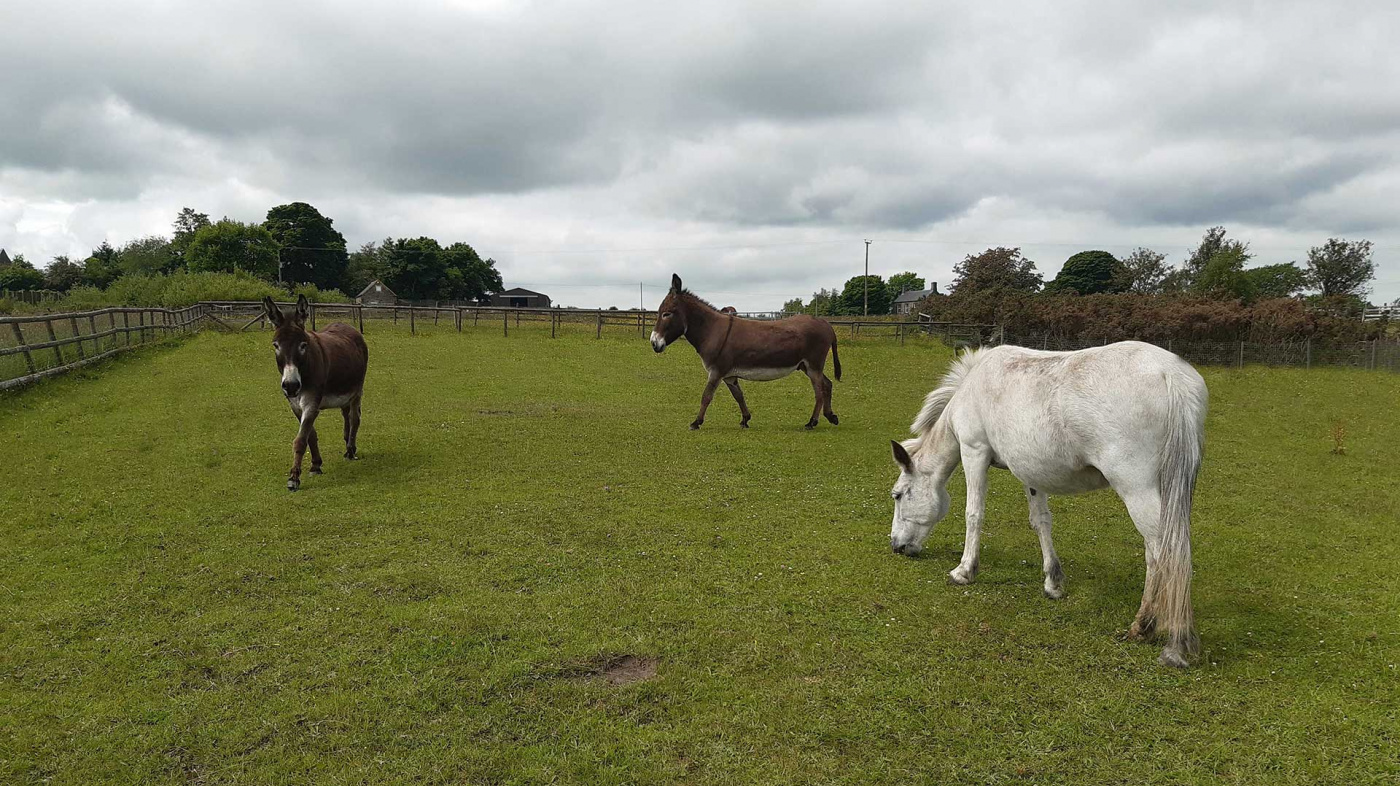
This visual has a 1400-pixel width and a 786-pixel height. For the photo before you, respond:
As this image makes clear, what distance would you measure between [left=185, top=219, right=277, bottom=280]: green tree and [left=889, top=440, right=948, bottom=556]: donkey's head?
251ft

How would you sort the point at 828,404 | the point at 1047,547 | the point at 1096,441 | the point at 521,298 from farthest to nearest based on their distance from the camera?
the point at 521,298, the point at 828,404, the point at 1047,547, the point at 1096,441

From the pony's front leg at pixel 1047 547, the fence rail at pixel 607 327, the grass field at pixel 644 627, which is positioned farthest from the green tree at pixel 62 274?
the pony's front leg at pixel 1047 547

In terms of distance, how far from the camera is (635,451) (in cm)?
1112

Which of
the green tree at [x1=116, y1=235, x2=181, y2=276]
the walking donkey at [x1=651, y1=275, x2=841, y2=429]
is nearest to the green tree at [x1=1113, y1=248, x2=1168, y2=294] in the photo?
the walking donkey at [x1=651, y1=275, x2=841, y2=429]

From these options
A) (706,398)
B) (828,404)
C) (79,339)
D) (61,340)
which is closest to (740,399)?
(706,398)

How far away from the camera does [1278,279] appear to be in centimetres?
6938

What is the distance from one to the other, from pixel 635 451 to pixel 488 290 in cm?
8985

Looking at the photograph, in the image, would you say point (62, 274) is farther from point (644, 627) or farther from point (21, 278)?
point (644, 627)

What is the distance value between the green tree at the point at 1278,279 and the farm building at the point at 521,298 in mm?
80531

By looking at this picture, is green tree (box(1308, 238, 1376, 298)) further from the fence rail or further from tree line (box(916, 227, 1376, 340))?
the fence rail

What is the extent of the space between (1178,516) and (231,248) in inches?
3280

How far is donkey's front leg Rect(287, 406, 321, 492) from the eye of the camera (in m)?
8.59

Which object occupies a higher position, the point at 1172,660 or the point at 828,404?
the point at 828,404

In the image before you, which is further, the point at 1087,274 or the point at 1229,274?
the point at 1087,274
